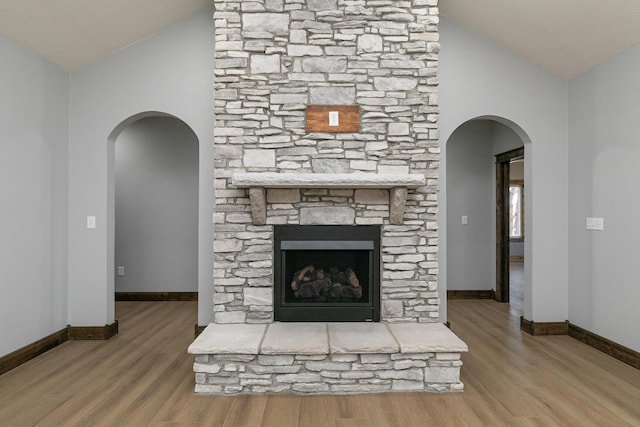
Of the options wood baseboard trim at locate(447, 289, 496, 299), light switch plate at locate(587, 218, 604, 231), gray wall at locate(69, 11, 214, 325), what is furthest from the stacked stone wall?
wood baseboard trim at locate(447, 289, 496, 299)

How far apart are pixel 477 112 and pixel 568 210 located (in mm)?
→ 1319

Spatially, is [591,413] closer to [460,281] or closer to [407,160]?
[407,160]

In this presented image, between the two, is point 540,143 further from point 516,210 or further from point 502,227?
point 516,210

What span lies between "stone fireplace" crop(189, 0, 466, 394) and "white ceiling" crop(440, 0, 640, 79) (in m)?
0.58

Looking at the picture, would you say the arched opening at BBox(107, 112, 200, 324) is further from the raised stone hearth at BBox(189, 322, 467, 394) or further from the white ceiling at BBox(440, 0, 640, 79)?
the white ceiling at BBox(440, 0, 640, 79)

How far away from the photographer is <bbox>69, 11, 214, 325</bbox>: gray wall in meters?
3.84

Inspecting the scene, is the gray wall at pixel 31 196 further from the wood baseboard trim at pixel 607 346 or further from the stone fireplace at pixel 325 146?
the wood baseboard trim at pixel 607 346

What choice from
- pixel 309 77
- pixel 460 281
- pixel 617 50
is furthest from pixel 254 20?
pixel 460 281

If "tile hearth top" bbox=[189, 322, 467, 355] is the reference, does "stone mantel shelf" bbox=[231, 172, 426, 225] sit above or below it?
above

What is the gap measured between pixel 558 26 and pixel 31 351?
5.11 m

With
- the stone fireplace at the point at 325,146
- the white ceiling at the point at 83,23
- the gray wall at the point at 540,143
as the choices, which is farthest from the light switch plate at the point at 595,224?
the white ceiling at the point at 83,23

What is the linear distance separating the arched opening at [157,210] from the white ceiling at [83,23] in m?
1.70

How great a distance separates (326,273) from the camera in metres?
3.56

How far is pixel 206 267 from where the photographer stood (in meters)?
3.81
